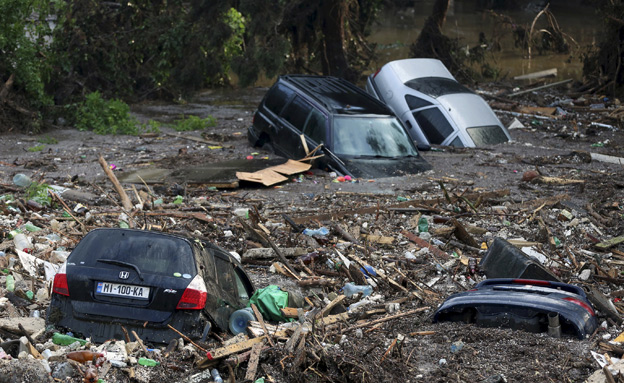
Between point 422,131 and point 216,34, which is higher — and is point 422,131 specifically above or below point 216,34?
below

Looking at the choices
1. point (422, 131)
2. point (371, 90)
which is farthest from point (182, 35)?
point (422, 131)

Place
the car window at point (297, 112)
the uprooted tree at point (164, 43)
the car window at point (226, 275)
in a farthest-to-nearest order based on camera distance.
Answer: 1. the uprooted tree at point (164, 43)
2. the car window at point (297, 112)
3. the car window at point (226, 275)

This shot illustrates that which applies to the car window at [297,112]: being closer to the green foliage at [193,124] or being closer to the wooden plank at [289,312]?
the green foliage at [193,124]

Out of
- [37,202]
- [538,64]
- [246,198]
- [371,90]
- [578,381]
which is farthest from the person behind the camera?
[538,64]

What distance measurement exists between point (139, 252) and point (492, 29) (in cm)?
3429

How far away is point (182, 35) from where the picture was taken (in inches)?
880

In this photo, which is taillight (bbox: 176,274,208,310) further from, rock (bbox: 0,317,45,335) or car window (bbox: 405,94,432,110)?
car window (bbox: 405,94,432,110)

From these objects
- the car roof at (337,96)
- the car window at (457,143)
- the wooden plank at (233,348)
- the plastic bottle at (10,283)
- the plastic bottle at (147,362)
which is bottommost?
the car window at (457,143)

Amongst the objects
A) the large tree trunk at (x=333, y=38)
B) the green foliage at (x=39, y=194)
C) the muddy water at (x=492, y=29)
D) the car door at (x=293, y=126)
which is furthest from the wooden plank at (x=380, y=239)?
the muddy water at (x=492, y=29)

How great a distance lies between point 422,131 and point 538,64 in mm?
17985

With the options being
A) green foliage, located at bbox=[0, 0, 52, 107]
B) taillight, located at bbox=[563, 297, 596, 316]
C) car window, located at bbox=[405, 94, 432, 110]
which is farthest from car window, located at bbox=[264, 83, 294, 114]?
taillight, located at bbox=[563, 297, 596, 316]

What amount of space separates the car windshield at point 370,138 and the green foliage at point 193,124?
6.03 meters

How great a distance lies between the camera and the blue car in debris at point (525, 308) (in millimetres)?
6633

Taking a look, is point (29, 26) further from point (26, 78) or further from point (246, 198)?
point (246, 198)
